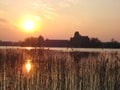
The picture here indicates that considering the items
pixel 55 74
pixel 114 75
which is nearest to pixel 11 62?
pixel 55 74

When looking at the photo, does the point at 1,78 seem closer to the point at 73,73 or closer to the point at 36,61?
the point at 73,73

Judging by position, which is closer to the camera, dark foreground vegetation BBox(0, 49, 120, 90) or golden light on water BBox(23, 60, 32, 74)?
dark foreground vegetation BBox(0, 49, 120, 90)

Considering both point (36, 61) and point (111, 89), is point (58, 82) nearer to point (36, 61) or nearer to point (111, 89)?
point (111, 89)

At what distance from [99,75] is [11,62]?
5.07 metres

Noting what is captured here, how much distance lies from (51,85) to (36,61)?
16.8 ft

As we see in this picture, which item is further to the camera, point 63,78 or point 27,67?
point 27,67

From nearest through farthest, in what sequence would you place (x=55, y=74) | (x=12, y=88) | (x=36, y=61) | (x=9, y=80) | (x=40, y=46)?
(x=12, y=88)
(x=9, y=80)
(x=55, y=74)
(x=40, y=46)
(x=36, y=61)

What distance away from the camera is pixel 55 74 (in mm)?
13812

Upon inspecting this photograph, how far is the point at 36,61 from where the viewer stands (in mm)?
17109

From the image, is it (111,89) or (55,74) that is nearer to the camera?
(111,89)

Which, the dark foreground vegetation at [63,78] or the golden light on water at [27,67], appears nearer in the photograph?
the dark foreground vegetation at [63,78]

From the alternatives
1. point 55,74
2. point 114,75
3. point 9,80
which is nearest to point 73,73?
point 55,74

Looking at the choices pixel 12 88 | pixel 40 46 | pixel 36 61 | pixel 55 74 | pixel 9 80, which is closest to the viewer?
pixel 12 88

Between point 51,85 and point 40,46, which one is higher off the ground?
point 40,46
